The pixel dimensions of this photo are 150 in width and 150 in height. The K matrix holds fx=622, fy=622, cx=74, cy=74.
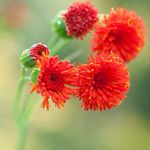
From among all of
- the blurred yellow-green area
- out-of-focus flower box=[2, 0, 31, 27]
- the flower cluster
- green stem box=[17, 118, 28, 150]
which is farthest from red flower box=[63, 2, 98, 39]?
the blurred yellow-green area

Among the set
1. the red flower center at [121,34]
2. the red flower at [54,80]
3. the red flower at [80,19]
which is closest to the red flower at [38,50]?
the red flower at [54,80]

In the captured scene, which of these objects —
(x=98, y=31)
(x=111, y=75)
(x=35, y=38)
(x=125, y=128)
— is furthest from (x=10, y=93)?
(x=111, y=75)

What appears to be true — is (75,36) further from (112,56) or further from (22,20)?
(22,20)

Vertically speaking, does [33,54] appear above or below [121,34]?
below

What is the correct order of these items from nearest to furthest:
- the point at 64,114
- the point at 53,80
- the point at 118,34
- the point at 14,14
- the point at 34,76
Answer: the point at 53,80
the point at 34,76
the point at 118,34
the point at 14,14
the point at 64,114

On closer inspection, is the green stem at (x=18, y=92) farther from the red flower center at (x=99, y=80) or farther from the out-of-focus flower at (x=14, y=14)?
the out-of-focus flower at (x=14, y=14)

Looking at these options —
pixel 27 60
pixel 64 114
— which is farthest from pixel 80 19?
pixel 64 114

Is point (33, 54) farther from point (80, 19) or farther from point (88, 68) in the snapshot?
point (80, 19)
